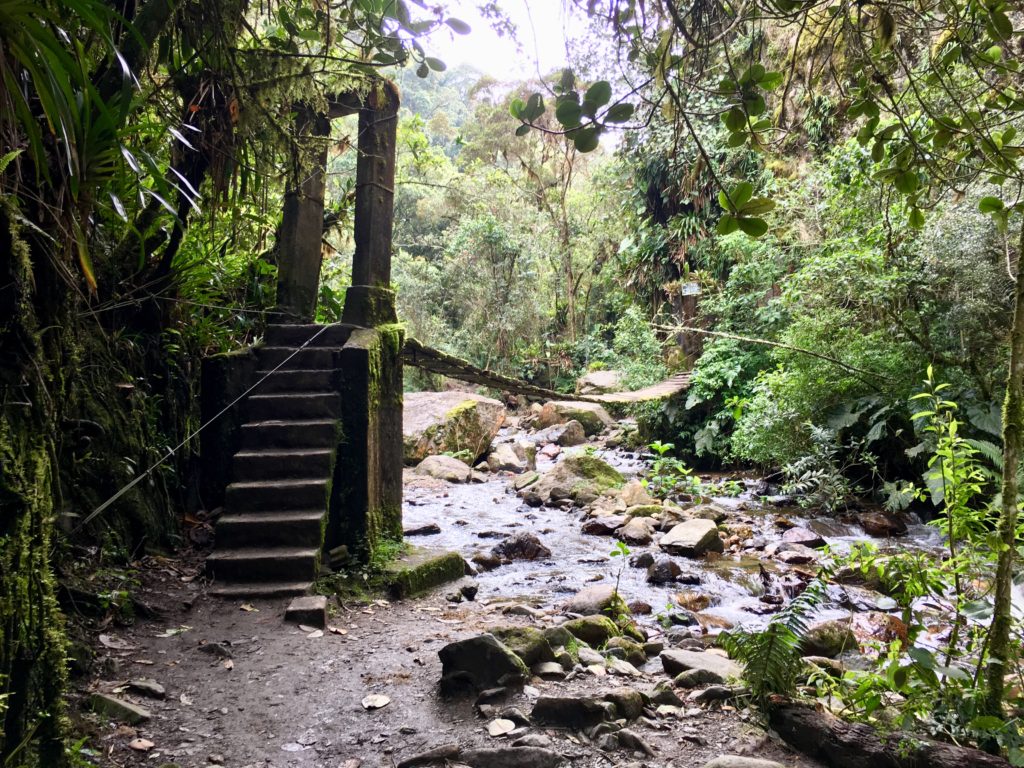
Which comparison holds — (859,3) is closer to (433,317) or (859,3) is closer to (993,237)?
(993,237)

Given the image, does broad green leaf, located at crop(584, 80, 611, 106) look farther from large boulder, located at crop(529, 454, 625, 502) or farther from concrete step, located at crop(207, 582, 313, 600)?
large boulder, located at crop(529, 454, 625, 502)

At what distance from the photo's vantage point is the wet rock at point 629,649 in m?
2.74

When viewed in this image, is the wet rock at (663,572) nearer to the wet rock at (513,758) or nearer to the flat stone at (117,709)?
the wet rock at (513,758)

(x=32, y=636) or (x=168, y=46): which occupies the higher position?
(x=168, y=46)

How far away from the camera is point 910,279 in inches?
215

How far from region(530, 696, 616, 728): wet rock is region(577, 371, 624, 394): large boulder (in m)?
9.56

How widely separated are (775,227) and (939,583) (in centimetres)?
629

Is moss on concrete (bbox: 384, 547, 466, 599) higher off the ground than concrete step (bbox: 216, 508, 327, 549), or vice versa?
concrete step (bbox: 216, 508, 327, 549)

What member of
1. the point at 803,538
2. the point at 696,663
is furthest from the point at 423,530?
the point at 696,663

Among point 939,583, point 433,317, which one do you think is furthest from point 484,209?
point 939,583

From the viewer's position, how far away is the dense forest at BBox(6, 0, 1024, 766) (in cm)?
141

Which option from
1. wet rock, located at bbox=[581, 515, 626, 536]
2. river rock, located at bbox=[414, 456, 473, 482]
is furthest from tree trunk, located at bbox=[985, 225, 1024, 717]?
river rock, located at bbox=[414, 456, 473, 482]

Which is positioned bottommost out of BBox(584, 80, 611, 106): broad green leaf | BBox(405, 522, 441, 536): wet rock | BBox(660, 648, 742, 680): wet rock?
BBox(405, 522, 441, 536): wet rock

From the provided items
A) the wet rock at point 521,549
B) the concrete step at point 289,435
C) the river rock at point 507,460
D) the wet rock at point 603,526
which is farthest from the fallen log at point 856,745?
the river rock at point 507,460
